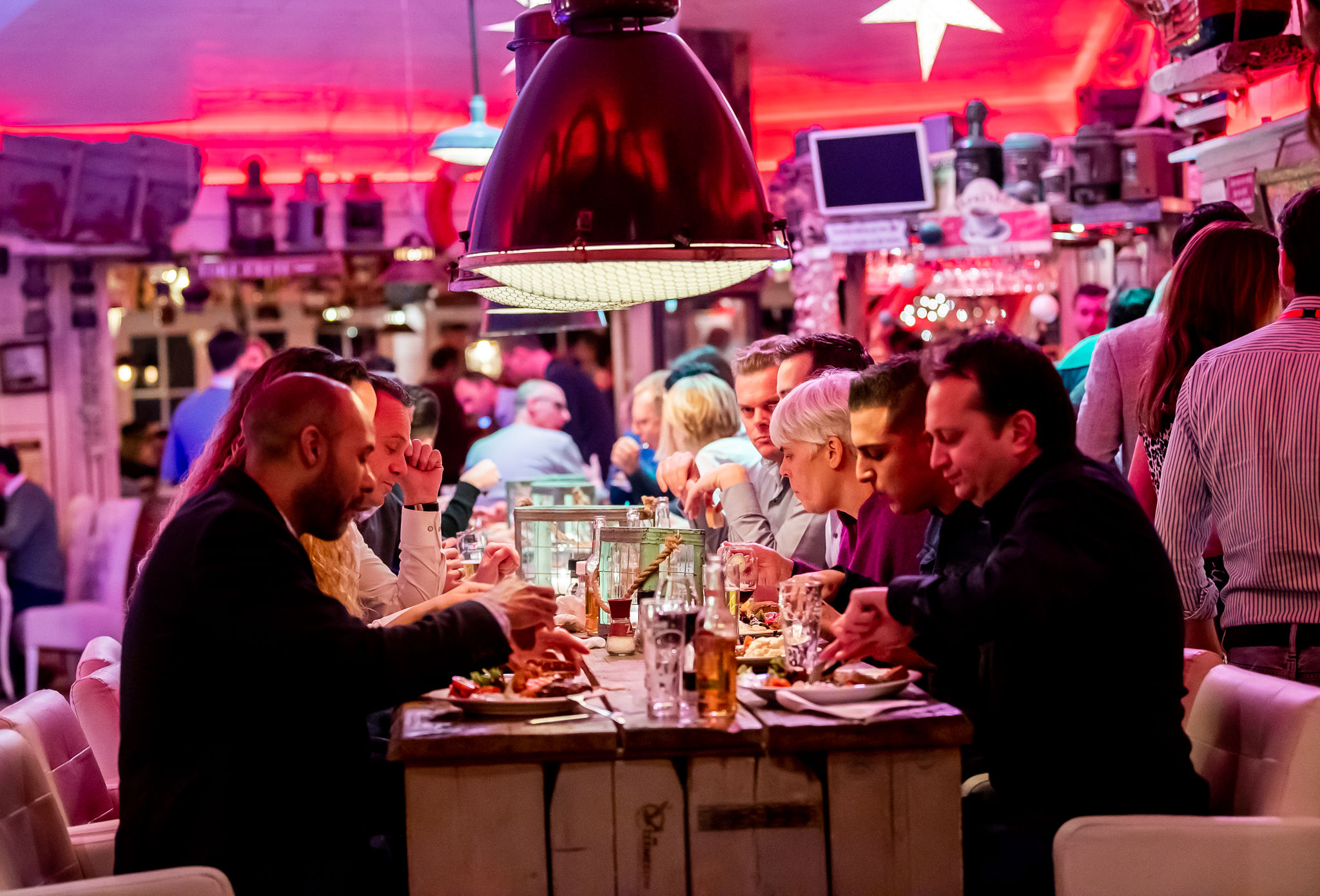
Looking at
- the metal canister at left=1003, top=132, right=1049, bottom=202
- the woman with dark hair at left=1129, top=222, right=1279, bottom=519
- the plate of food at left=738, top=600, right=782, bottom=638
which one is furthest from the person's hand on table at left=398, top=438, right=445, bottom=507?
the metal canister at left=1003, top=132, right=1049, bottom=202

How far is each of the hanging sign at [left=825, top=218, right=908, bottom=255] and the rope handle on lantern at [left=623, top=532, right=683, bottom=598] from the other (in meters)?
5.17

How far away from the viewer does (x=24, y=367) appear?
8.95 metres

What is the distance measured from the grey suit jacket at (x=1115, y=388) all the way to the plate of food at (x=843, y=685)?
1.91 m

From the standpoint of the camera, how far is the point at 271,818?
205 cm

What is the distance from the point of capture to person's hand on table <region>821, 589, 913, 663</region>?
2.25m

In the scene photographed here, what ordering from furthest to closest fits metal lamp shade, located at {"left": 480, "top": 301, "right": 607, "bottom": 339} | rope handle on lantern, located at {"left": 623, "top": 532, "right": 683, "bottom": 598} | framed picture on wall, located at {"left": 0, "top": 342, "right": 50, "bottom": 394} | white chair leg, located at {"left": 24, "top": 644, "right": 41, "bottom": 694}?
framed picture on wall, located at {"left": 0, "top": 342, "right": 50, "bottom": 394}, white chair leg, located at {"left": 24, "top": 644, "right": 41, "bottom": 694}, metal lamp shade, located at {"left": 480, "top": 301, "right": 607, "bottom": 339}, rope handle on lantern, located at {"left": 623, "top": 532, "right": 683, "bottom": 598}

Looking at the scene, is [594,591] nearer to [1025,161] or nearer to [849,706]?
[849,706]

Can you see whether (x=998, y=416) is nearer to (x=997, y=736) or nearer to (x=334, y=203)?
(x=997, y=736)

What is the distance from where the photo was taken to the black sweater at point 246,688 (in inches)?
78.6

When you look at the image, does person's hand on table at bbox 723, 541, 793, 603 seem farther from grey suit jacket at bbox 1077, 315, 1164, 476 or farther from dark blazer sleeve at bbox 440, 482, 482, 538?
dark blazer sleeve at bbox 440, 482, 482, 538

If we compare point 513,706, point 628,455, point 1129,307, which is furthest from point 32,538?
point 513,706

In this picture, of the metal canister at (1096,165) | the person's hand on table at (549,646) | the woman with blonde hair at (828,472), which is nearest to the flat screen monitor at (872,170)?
the metal canister at (1096,165)

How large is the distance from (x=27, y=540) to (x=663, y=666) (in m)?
6.12

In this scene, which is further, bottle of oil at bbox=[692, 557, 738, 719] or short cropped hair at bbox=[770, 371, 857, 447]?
short cropped hair at bbox=[770, 371, 857, 447]
